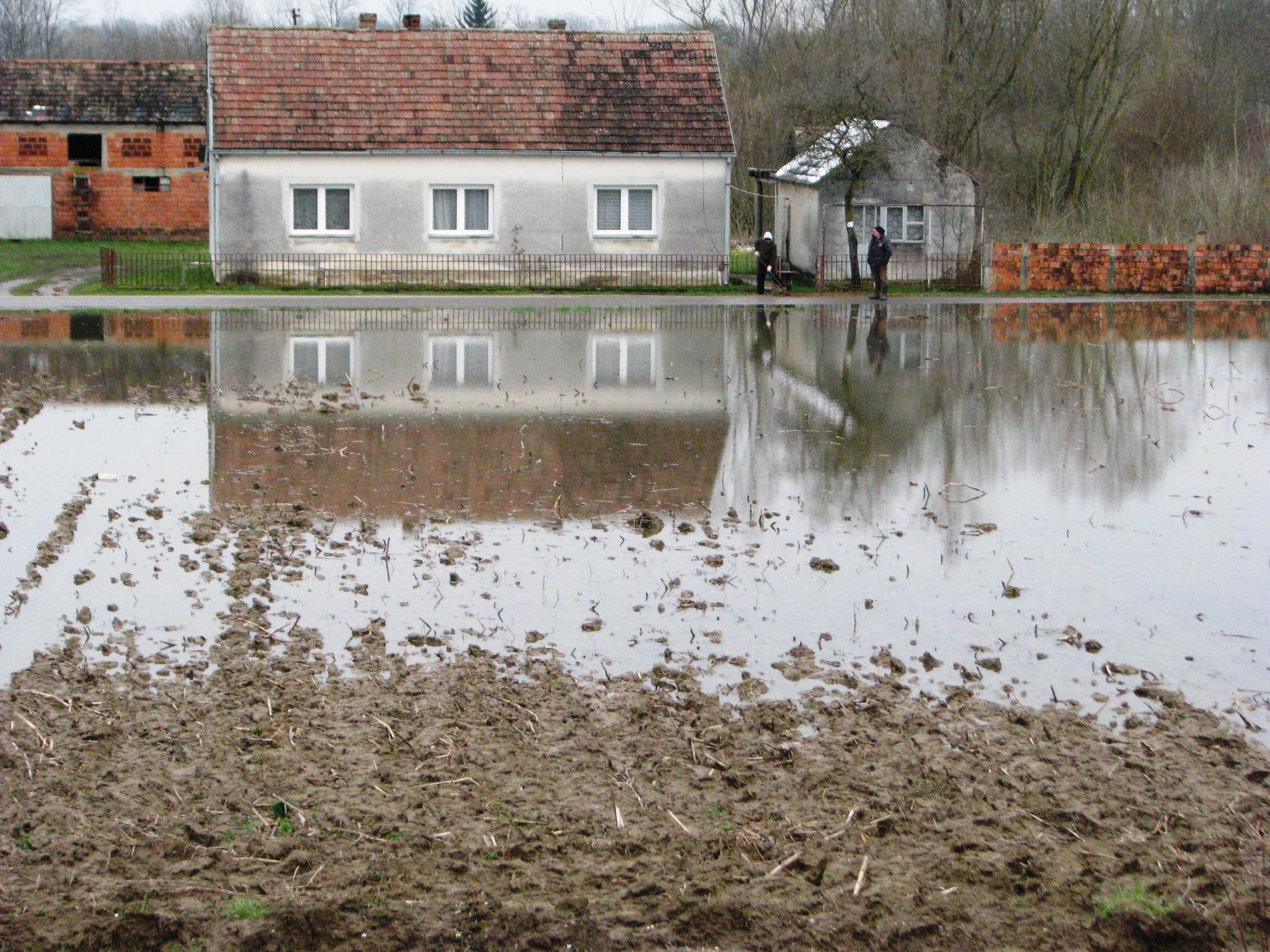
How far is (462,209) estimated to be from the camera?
35.7 metres

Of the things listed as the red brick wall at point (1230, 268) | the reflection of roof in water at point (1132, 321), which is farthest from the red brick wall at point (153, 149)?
the red brick wall at point (1230, 268)

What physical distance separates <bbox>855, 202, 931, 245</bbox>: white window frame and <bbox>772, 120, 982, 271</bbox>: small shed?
0.05 feet

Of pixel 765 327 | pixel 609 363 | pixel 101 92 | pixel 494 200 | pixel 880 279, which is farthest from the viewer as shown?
pixel 101 92

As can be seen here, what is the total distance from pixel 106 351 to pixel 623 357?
7545mm

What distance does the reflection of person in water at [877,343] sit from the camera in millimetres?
21953

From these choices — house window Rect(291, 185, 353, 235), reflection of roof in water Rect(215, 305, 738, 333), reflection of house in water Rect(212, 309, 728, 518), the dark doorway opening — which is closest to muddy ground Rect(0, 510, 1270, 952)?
reflection of house in water Rect(212, 309, 728, 518)

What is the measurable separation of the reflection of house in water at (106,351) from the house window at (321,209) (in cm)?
700

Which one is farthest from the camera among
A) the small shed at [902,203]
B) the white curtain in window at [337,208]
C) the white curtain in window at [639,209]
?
the small shed at [902,203]

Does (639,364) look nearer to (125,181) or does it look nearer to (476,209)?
(476,209)

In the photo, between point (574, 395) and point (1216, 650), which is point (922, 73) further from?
point (1216, 650)

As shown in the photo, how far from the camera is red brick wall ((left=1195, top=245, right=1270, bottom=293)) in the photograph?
37.0 m

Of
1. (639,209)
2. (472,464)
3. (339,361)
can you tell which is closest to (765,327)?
(339,361)

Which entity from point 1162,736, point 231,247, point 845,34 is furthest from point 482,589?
point 845,34

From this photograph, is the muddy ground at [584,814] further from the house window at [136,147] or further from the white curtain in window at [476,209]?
the house window at [136,147]
